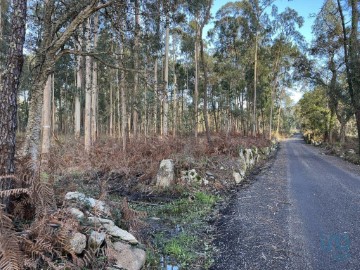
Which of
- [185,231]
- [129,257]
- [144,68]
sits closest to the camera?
[129,257]

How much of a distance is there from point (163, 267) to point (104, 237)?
91 centimetres

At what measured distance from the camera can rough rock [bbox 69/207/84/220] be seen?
3303mm

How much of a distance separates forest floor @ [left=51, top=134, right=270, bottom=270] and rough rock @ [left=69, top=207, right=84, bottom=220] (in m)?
0.51

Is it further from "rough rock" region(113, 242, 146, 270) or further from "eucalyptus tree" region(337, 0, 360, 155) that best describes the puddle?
"eucalyptus tree" region(337, 0, 360, 155)

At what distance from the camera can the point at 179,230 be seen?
4.93 meters

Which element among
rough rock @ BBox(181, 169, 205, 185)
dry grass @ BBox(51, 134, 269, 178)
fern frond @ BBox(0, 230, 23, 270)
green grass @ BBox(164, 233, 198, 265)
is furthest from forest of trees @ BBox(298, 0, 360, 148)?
fern frond @ BBox(0, 230, 23, 270)

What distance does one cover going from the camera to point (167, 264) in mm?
3643

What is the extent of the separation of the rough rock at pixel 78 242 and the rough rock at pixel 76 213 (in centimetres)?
34

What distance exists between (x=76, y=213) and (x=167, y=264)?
1.37 metres

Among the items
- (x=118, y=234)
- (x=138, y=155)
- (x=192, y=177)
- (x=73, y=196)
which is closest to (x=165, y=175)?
(x=192, y=177)

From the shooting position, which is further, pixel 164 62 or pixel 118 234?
pixel 164 62

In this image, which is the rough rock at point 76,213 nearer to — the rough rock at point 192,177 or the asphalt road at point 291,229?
the asphalt road at point 291,229

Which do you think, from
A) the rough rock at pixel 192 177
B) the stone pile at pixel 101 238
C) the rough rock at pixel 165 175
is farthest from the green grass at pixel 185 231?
the rough rock at pixel 165 175

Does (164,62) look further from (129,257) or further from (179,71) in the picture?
(129,257)
